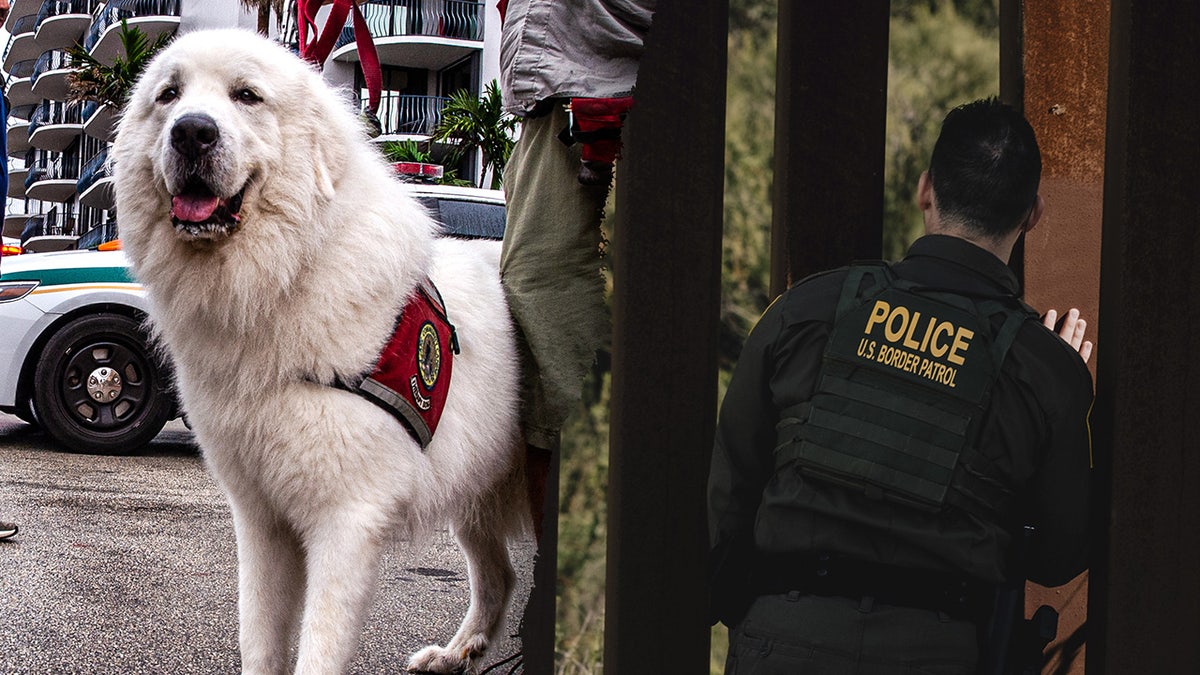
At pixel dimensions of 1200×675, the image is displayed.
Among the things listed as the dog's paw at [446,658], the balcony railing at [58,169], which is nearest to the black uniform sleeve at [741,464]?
the dog's paw at [446,658]

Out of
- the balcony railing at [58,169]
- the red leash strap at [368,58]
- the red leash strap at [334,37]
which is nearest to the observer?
the red leash strap at [334,37]

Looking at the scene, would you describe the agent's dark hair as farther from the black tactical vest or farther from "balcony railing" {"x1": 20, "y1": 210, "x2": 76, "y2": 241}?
"balcony railing" {"x1": 20, "y1": 210, "x2": 76, "y2": 241}

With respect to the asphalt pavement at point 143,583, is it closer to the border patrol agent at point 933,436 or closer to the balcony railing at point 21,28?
the border patrol agent at point 933,436

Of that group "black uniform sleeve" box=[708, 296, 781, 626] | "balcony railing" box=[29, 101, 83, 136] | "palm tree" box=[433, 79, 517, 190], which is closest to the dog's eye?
"black uniform sleeve" box=[708, 296, 781, 626]

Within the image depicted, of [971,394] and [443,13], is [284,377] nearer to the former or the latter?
[971,394]

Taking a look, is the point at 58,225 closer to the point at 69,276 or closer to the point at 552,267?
the point at 69,276

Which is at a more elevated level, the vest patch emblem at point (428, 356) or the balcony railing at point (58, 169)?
the balcony railing at point (58, 169)

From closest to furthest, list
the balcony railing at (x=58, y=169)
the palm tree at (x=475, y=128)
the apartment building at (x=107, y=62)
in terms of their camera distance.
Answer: the palm tree at (x=475, y=128), the apartment building at (x=107, y=62), the balcony railing at (x=58, y=169)

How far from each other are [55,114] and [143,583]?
6436 cm

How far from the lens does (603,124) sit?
2.09 meters

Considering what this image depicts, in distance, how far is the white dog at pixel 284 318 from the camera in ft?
9.04

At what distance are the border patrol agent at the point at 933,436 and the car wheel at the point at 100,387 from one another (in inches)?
257

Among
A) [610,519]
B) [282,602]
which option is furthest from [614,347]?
[282,602]

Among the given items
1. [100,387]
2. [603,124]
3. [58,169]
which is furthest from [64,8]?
[603,124]
